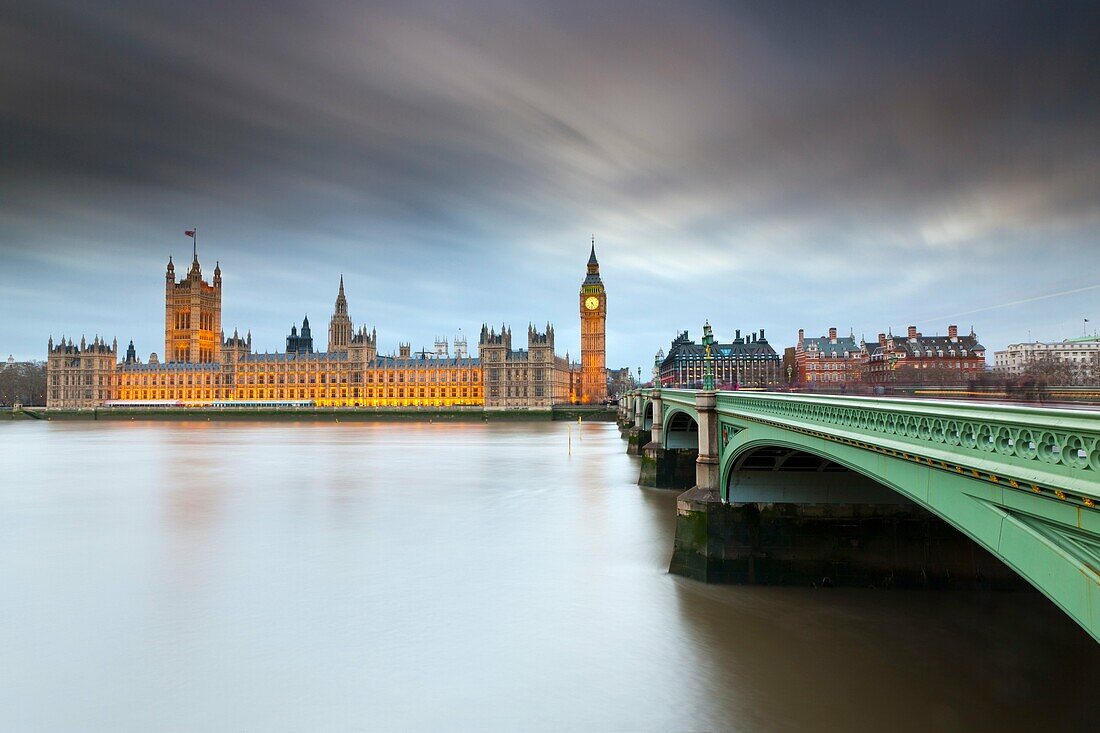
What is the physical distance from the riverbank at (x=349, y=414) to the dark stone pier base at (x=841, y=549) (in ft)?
388

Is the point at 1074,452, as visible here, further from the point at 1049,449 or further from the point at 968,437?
the point at 968,437

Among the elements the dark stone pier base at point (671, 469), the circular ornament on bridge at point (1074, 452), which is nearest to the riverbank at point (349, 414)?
the dark stone pier base at point (671, 469)

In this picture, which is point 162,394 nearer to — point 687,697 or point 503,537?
point 503,537

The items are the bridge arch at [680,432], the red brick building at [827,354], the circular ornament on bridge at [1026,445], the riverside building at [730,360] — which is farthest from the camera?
the riverside building at [730,360]

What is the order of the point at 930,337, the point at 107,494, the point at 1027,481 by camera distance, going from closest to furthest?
1. the point at 1027,481
2. the point at 107,494
3. the point at 930,337

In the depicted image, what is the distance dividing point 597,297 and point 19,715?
612 feet

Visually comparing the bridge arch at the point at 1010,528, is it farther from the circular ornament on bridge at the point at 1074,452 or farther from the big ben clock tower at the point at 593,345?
the big ben clock tower at the point at 593,345

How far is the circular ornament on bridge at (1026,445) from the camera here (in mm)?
7066

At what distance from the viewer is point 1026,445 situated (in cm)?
728

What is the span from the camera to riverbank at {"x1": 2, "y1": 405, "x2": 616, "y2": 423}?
14262 cm

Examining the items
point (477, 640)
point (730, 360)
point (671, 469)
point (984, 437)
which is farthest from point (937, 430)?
point (730, 360)

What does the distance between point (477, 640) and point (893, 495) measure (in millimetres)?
10943

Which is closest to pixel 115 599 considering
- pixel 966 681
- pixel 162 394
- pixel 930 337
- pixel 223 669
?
pixel 223 669

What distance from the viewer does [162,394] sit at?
577 feet
